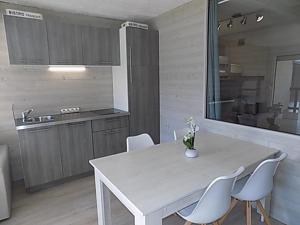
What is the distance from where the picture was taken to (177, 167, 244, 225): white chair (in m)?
1.29

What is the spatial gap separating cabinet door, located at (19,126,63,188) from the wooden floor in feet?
0.67

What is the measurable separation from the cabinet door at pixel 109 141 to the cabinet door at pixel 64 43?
117 centimetres

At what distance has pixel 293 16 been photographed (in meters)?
1.91

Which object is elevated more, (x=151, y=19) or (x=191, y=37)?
(x=151, y=19)

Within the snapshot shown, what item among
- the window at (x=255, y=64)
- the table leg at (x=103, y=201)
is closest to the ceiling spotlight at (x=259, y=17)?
the window at (x=255, y=64)

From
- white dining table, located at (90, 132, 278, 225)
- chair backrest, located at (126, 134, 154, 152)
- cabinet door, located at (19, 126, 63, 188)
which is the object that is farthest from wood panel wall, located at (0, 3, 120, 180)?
white dining table, located at (90, 132, 278, 225)

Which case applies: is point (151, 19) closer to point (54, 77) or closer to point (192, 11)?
point (192, 11)

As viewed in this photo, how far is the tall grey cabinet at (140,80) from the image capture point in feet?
10.8

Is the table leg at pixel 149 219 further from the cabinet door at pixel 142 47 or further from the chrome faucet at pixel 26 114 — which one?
the cabinet door at pixel 142 47

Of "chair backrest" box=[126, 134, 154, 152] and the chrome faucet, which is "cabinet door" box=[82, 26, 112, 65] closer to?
the chrome faucet

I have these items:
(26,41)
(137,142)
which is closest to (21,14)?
(26,41)

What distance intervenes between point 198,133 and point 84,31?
227cm

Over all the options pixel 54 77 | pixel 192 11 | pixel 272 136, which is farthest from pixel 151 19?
pixel 272 136

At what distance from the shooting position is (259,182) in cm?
162
